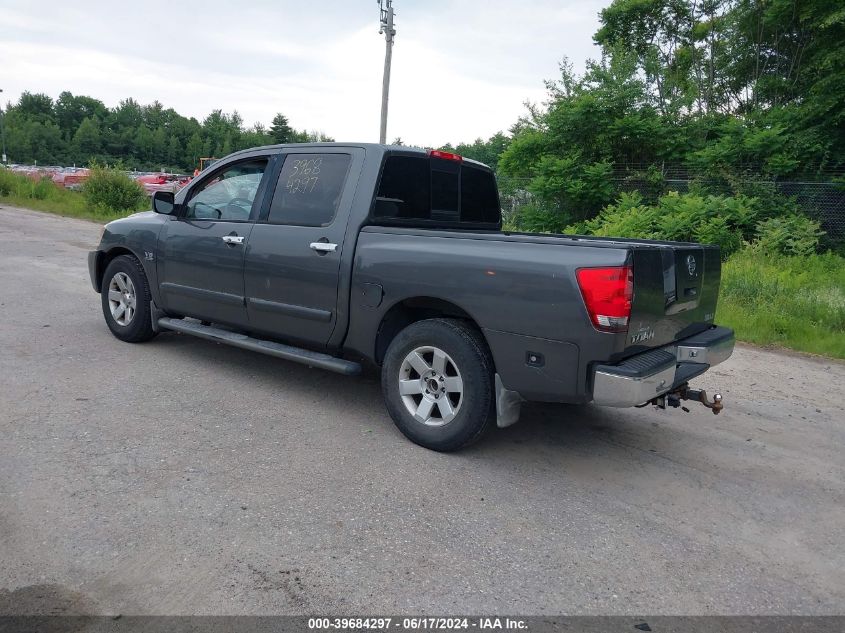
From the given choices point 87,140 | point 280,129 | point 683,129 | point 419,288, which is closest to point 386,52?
point 683,129

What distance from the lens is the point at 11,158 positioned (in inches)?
3706

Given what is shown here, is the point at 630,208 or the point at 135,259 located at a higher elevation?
the point at 630,208

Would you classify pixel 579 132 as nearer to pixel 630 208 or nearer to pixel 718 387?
pixel 630 208

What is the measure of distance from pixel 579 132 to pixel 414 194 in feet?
44.0

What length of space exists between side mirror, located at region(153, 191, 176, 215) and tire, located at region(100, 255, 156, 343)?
26.3 inches

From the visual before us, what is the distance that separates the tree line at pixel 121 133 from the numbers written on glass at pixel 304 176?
314 ft

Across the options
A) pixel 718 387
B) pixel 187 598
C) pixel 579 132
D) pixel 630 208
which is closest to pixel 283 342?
pixel 187 598

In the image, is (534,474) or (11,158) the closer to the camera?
(534,474)

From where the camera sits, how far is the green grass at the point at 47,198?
21594 millimetres

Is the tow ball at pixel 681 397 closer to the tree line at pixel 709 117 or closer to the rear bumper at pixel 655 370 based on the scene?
the rear bumper at pixel 655 370

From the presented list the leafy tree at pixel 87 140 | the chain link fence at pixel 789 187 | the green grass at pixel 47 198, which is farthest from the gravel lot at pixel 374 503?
the leafy tree at pixel 87 140

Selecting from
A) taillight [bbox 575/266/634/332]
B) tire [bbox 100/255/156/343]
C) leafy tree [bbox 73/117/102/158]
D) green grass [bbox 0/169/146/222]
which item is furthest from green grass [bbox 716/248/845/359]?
leafy tree [bbox 73/117/102/158]

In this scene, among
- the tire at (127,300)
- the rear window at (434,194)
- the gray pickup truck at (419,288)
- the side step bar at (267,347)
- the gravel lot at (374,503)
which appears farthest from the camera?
the tire at (127,300)

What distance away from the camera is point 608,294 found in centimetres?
336
